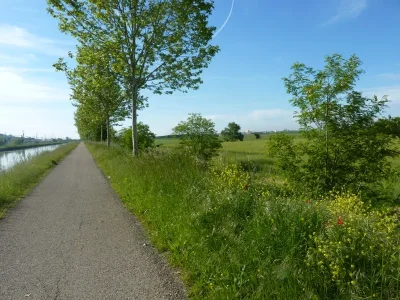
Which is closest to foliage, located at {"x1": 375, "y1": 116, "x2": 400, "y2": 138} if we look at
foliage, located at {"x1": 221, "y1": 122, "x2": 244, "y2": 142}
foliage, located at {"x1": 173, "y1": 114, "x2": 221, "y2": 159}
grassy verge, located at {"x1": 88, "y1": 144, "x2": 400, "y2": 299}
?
grassy verge, located at {"x1": 88, "y1": 144, "x2": 400, "y2": 299}

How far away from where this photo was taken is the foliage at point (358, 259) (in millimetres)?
2900

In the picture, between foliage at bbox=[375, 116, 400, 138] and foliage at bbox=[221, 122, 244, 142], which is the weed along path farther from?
foliage at bbox=[221, 122, 244, 142]

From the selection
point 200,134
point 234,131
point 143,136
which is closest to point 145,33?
point 200,134

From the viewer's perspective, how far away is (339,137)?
815 cm

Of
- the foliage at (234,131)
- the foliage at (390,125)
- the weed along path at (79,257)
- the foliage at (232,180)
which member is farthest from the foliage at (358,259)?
the foliage at (234,131)

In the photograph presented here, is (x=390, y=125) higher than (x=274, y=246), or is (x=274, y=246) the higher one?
(x=390, y=125)

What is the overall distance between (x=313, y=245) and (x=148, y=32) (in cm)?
1213

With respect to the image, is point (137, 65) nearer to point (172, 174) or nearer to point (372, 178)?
point (172, 174)

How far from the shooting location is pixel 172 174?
26.7 feet

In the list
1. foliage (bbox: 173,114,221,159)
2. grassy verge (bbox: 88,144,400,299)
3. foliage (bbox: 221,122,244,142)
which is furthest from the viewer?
foliage (bbox: 221,122,244,142)

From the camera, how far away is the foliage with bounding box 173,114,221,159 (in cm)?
1859

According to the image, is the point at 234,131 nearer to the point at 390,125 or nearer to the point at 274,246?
the point at 390,125

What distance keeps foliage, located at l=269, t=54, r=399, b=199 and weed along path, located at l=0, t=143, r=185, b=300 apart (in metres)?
4.55

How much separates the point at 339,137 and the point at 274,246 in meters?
5.23
